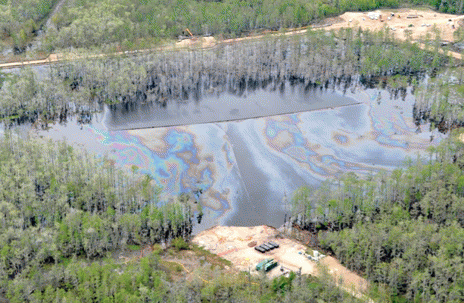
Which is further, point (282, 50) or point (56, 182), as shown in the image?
point (282, 50)

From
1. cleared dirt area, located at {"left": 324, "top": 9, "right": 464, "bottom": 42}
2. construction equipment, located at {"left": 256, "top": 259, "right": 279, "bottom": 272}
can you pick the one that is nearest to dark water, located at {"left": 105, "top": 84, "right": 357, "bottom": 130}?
cleared dirt area, located at {"left": 324, "top": 9, "right": 464, "bottom": 42}

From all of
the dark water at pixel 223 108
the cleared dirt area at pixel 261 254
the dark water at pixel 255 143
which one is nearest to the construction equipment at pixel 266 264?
the cleared dirt area at pixel 261 254

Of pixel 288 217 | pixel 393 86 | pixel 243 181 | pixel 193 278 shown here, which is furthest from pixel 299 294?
pixel 393 86

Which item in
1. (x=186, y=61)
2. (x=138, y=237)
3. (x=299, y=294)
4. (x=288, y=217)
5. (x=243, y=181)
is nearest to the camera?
(x=299, y=294)

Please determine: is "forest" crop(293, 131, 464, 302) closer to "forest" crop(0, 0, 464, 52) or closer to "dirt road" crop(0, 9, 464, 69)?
"dirt road" crop(0, 9, 464, 69)

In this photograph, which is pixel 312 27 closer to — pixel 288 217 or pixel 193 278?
pixel 288 217

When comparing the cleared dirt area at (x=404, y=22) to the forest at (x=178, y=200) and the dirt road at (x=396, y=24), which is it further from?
the forest at (x=178, y=200)
